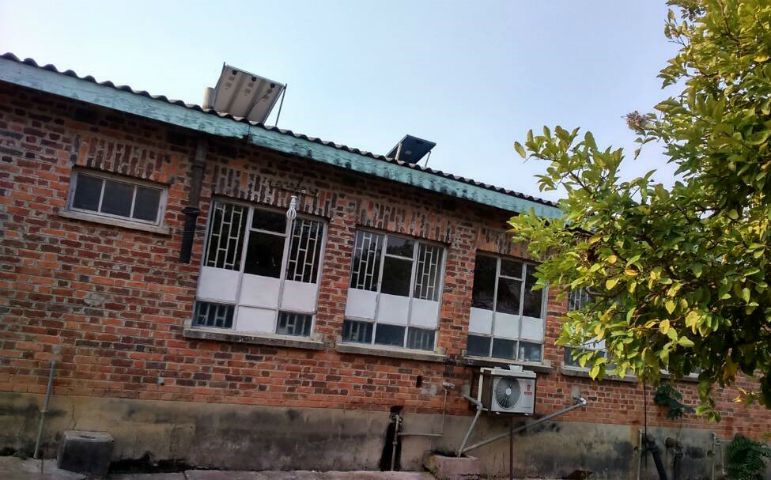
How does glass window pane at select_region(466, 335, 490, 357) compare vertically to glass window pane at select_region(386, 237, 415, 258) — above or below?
below

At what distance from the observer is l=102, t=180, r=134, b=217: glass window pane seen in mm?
6227

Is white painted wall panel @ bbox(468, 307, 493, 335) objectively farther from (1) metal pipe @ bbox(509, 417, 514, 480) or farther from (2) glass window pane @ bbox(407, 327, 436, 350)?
(1) metal pipe @ bbox(509, 417, 514, 480)

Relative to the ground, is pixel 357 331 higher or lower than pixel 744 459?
higher

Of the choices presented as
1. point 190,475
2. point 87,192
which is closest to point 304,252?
point 87,192

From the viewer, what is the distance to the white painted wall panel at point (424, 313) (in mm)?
7848

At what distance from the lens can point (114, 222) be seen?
6.16 metres

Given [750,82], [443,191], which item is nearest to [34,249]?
[443,191]

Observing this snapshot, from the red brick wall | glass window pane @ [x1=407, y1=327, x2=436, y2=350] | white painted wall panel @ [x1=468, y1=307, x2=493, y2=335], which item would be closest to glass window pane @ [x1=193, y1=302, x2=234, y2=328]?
the red brick wall

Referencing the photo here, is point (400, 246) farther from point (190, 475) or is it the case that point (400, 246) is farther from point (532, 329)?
point (190, 475)

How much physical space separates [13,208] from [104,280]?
1.15m

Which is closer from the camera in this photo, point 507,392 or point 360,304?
point 360,304

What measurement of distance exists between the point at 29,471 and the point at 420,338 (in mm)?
4755

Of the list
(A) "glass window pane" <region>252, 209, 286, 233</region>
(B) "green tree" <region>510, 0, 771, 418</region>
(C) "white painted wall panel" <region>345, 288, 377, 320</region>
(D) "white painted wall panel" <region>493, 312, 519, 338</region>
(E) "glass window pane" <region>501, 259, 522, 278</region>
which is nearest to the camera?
(B) "green tree" <region>510, 0, 771, 418</region>

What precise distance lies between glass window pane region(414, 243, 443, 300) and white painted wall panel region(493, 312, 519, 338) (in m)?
1.17
